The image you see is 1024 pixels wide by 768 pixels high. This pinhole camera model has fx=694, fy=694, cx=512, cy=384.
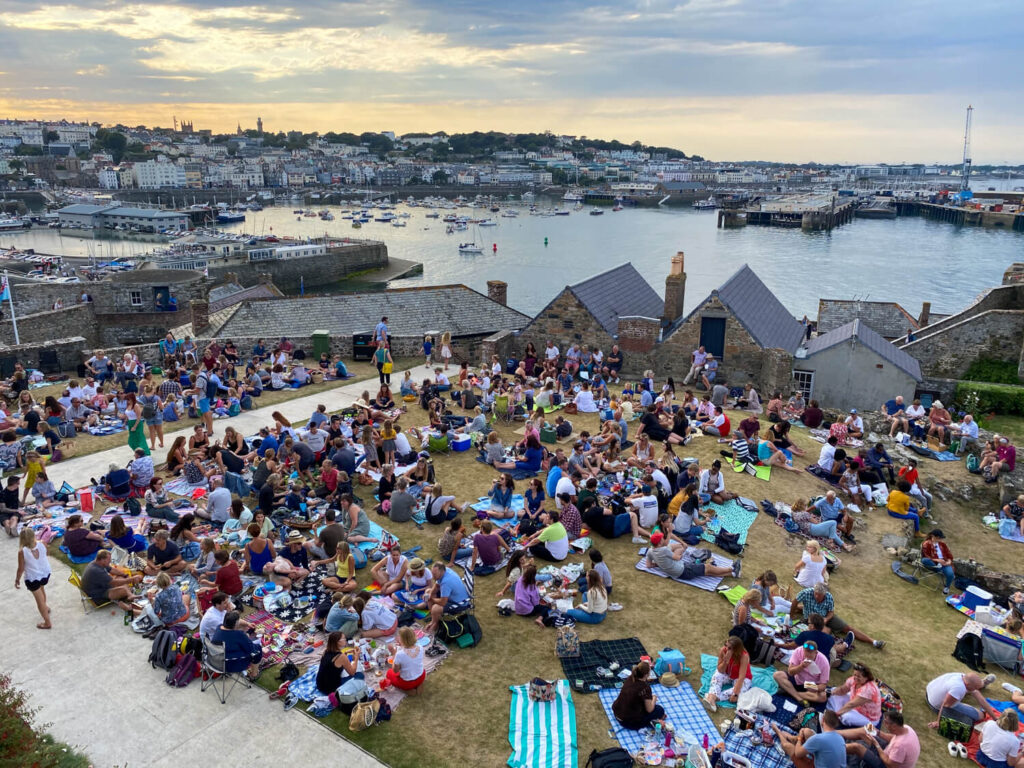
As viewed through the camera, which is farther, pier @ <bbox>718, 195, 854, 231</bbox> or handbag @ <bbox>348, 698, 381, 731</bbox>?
pier @ <bbox>718, 195, 854, 231</bbox>

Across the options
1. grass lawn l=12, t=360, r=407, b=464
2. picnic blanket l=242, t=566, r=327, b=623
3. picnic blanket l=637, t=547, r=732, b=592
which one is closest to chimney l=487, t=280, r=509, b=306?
grass lawn l=12, t=360, r=407, b=464

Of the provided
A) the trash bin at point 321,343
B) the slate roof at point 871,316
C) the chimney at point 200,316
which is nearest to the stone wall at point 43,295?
the chimney at point 200,316

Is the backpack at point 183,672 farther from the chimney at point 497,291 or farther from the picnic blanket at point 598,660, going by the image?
the chimney at point 497,291

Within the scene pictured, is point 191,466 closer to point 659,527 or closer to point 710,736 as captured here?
point 659,527

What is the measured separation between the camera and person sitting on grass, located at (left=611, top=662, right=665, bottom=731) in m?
7.39

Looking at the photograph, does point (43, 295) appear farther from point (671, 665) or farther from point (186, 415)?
point (671, 665)

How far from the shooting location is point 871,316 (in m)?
31.9

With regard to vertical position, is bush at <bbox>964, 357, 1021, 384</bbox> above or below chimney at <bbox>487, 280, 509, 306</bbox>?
below

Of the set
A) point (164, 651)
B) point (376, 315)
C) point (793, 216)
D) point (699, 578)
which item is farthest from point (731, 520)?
point (793, 216)

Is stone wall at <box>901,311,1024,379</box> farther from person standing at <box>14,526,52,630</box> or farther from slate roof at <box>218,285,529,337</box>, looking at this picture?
person standing at <box>14,526,52,630</box>

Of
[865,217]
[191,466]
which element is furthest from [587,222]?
[191,466]

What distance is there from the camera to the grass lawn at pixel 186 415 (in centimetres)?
1517

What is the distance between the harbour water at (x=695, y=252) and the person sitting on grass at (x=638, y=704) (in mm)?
60423

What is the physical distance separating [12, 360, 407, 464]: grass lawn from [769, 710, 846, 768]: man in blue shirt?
12.8 meters
